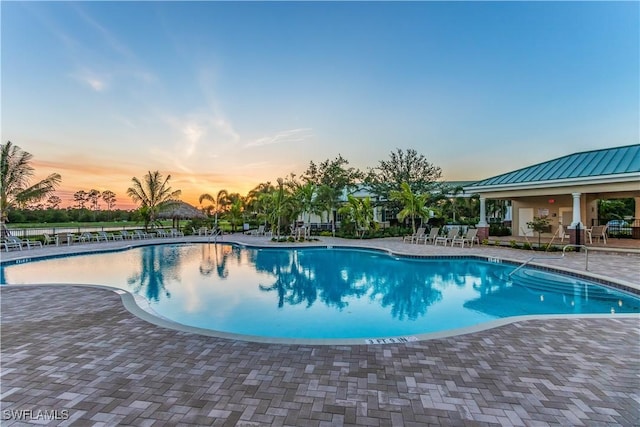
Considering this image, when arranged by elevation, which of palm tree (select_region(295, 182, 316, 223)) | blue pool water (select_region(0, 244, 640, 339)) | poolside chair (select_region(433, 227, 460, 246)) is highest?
palm tree (select_region(295, 182, 316, 223))

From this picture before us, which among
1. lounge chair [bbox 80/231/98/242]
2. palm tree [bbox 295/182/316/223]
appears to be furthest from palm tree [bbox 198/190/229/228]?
palm tree [bbox 295/182/316/223]

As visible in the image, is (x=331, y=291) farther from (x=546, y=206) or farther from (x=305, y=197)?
(x=546, y=206)

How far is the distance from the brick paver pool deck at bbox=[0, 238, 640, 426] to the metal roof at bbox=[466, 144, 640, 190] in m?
12.0

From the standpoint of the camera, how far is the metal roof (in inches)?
526

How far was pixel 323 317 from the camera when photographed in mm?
6594

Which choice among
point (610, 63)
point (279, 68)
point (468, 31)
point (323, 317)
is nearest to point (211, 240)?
point (279, 68)

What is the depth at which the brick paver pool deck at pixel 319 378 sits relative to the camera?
100 inches

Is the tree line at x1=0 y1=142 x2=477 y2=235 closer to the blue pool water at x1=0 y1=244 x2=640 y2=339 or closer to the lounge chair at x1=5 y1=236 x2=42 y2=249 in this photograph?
the lounge chair at x1=5 y1=236 x2=42 y2=249

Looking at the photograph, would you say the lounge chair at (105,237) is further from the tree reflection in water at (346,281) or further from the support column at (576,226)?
the support column at (576,226)

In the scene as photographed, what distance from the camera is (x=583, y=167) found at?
14.6m

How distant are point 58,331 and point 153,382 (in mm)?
2560

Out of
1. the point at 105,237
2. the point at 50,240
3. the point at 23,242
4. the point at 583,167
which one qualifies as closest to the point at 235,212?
the point at 105,237

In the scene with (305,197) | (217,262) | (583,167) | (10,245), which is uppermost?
(583,167)

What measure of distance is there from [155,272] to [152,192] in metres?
17.0
